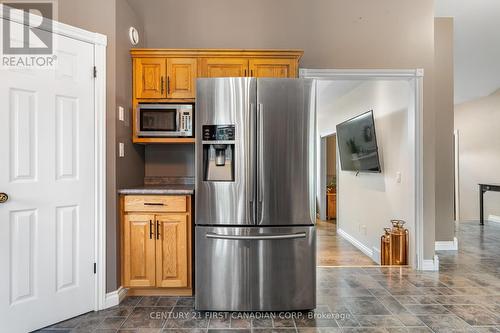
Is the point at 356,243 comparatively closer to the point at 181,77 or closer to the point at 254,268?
the point at 254,268

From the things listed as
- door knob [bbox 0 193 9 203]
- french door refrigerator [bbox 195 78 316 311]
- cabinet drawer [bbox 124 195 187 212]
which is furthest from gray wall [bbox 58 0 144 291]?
french door refrigerator [bbox 195 78 316 311]

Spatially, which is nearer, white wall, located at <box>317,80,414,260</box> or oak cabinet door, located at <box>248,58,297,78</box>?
oak cabinet door, located at <box>248,58,297,78</box>

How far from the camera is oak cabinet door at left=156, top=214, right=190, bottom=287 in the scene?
2.47 metres

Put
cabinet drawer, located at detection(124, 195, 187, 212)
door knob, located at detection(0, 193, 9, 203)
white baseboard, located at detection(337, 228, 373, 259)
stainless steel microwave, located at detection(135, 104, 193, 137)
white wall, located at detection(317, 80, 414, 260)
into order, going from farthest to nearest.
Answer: white baseboard, located at detection(337, 228, 373, 259) → white wall, located at detection(317, 80, 414, 260) → stainless steel microwave, located at detection(135, 104, 193, 137) → cabinet drawer, located at detection(124, 195, 187, 212) → door knob, located at detection(0, 193, 9, 203)

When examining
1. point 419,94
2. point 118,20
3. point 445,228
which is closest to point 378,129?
point 419,94

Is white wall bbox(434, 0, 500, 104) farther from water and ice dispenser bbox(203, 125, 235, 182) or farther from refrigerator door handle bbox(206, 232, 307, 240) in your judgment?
refrigerator door handle bbox(206, 232, 307, 240)

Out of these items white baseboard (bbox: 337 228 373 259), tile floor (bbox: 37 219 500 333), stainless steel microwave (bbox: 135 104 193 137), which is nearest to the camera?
tile floor (bbox: 37 219 500 333)

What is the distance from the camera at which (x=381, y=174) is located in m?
3.99

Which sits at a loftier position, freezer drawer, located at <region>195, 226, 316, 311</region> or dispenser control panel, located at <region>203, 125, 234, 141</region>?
dispenser control panel, located at <region>203, 125, 234, 141</region>

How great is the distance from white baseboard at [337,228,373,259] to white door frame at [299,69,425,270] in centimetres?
101

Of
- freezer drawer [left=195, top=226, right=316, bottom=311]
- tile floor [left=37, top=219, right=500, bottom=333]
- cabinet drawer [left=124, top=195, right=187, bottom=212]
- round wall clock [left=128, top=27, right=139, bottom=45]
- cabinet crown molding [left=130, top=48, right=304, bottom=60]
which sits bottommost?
tile floor [left=37, top=219, right=500, bottom=333]

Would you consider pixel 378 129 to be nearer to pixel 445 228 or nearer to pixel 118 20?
pixel 445 228

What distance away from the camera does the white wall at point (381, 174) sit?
11.2 ft

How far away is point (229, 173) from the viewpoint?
7.47 ft
